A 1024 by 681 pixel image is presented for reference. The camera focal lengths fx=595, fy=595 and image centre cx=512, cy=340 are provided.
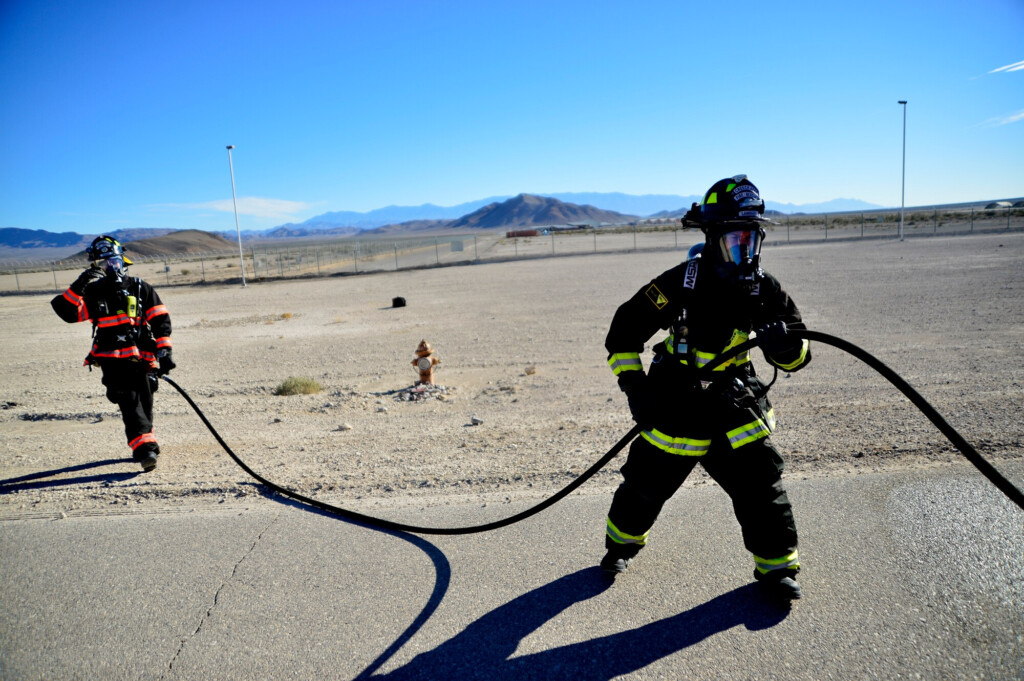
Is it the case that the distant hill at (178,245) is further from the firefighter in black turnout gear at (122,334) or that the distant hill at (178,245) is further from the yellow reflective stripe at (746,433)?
the yellow reflective stripe at (746,433)

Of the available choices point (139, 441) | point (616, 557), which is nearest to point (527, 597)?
point (616, 557)

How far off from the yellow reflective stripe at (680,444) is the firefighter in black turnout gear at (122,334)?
15.0ft

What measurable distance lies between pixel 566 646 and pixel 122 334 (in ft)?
15.9

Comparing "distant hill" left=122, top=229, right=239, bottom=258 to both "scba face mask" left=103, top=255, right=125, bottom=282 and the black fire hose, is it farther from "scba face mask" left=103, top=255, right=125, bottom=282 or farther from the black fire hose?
the black fire hose

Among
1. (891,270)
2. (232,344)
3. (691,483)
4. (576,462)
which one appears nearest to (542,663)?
(691,483)

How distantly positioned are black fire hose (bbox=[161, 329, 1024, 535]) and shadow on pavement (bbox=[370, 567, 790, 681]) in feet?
2.06

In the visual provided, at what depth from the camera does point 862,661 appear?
262 centimetres

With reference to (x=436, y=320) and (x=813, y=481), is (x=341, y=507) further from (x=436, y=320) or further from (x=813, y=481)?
Result: (x=436, y=320)

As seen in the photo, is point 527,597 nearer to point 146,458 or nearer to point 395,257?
point 146,458

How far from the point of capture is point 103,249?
5.43 m

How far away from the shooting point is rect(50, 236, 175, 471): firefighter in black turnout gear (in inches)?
210

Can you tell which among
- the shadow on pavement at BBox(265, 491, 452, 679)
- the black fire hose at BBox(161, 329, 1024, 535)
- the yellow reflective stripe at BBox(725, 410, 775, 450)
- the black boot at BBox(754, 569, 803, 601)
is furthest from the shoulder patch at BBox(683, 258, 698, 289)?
the shadow on pavement at BBox(265, 491, 452, 679)

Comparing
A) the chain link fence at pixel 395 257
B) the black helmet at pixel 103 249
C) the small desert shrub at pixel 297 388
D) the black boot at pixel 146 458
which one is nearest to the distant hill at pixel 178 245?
the chain link fence at pixel 395 257

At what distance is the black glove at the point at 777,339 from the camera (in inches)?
114
